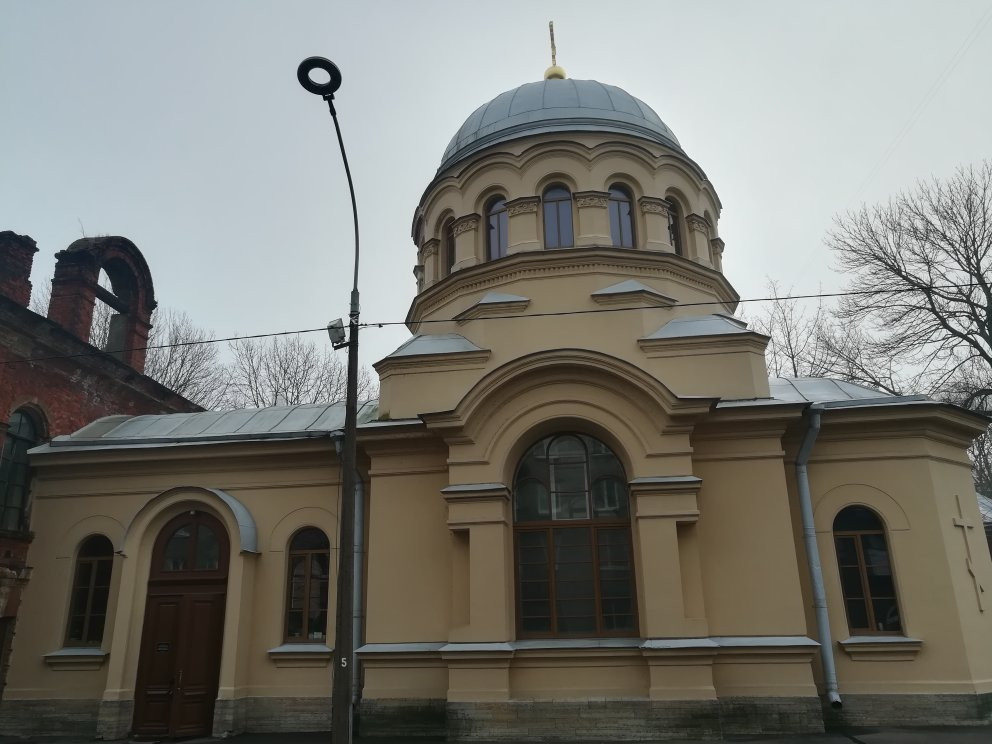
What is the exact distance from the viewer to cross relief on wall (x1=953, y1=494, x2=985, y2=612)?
36.1 ft

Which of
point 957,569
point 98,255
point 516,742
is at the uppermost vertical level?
point 98,255

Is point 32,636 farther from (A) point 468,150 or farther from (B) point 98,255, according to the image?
(A) point 468,150

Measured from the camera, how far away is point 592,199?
45.3ft

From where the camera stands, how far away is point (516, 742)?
974cm

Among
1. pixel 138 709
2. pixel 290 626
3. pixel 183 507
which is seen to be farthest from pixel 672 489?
pixel 138 709

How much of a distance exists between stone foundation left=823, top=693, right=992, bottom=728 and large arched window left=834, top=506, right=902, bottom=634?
95 centimetres

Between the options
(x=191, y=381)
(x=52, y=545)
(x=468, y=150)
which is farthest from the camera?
(x=191, y=381)

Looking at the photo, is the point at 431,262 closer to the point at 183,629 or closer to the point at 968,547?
the point at 183,629

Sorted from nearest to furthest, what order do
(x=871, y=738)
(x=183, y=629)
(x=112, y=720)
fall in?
1. (x=871, y=738)
2. (x=112, y=720)
3. (x=183, y=629)

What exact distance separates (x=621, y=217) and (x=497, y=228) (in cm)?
242

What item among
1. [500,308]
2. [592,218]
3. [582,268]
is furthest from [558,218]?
[500,308]

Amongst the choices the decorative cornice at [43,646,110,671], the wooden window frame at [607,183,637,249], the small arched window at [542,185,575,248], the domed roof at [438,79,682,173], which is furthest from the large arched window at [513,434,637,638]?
the decorative cornice at [43,646,110,671]

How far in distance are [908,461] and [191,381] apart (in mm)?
26659

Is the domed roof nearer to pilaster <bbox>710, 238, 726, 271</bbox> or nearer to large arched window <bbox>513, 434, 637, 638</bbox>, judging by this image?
pilaster <bbox>710, 238, 726, 271</bbox>
